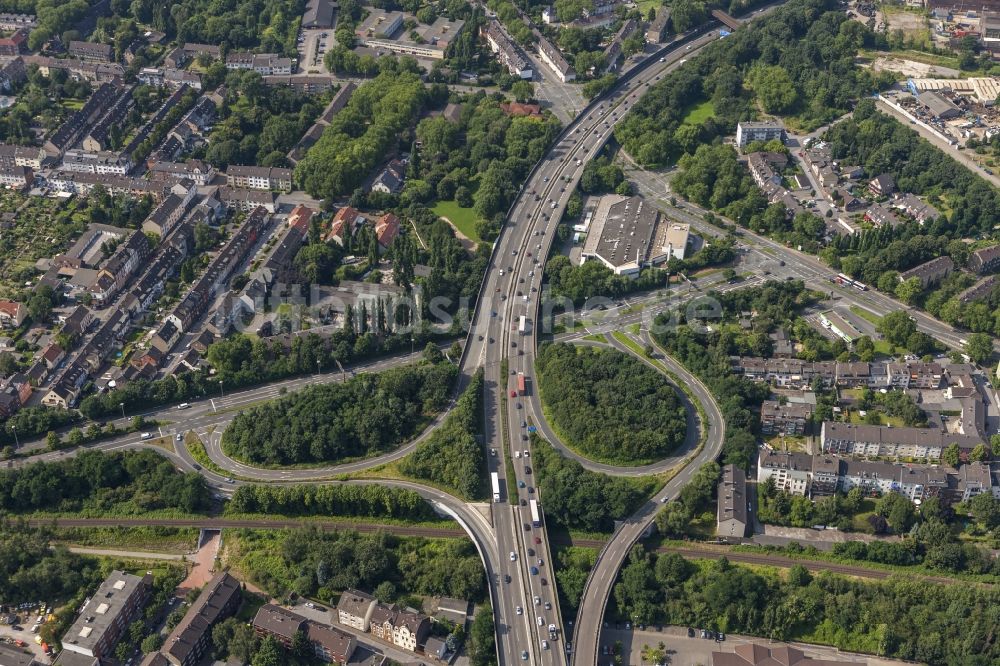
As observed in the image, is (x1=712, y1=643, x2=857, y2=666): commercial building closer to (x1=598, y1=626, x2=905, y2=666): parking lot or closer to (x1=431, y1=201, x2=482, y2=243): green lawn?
(x1=598, y1=626, x2=905, y2=666): parking lot

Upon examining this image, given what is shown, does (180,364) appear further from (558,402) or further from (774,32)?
(774,32)

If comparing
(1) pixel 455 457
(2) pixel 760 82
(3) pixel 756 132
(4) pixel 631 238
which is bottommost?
(1) pixel 455 457

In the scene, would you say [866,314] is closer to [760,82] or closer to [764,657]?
[764,657]

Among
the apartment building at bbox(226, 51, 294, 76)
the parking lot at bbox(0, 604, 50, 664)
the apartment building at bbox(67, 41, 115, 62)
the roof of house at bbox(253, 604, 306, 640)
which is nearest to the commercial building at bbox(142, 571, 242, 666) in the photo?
the roof of house at bbox(253, 604, 306, 640)

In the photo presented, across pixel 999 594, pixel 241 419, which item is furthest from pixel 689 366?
pixel 241 419

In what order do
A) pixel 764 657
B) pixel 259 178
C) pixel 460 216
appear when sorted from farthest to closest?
pixel 259 178 → pixel 460 216 → pixel 764 657

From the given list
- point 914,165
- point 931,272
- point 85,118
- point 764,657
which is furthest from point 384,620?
point 85,118
